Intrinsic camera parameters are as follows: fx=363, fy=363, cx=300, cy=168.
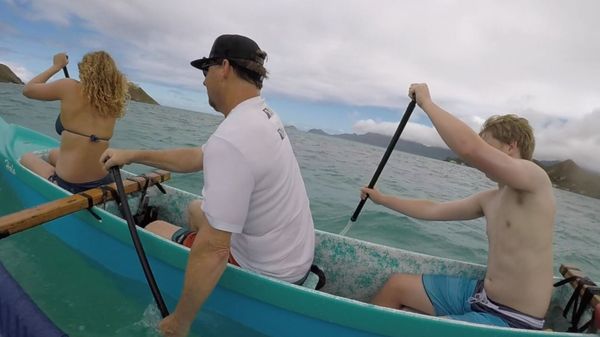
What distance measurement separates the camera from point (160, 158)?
3146 millimetres

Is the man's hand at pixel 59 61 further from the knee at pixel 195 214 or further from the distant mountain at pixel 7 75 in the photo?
the distant mountain at pixel 7 75

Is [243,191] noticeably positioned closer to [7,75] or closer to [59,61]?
[59,61]

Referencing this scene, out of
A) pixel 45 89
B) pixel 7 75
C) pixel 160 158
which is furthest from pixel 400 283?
pixel 7 75

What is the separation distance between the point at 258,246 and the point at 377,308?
973 mm

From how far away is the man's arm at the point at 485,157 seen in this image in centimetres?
250

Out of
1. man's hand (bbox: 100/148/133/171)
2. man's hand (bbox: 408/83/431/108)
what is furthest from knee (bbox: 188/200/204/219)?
man's hand (bbox: 408/83/431/108)

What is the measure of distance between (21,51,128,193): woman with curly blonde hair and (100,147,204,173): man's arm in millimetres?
1259

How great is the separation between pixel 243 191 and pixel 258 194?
200 mm

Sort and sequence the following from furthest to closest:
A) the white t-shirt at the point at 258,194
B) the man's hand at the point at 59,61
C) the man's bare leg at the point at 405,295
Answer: the man's hand at the point at 59,61, the man's bare leg at the point at 405,295, the white t-shirt at the point at 258,194

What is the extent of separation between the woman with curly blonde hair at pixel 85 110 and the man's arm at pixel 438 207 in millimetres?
3129

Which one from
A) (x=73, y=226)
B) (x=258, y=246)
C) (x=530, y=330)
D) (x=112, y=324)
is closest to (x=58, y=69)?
(x=73, y=226)

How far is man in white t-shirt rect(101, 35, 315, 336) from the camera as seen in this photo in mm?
2133

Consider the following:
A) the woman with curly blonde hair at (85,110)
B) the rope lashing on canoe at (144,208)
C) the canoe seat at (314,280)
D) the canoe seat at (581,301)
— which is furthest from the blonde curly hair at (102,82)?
the canoe seat at (581,301)

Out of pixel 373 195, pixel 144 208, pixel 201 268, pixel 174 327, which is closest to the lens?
pixel 201 268
